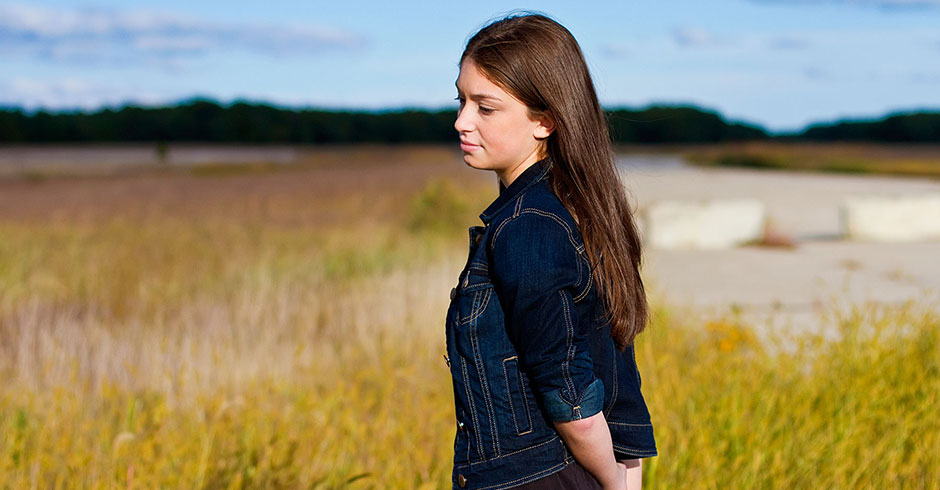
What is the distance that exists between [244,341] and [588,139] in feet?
13.6

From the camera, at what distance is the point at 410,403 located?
4.18 meters

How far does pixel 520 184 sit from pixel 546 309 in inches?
12.4

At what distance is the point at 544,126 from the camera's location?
1.76m

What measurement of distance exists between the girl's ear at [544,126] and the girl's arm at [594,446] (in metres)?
0.60

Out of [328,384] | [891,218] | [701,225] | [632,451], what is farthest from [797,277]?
[632,451]

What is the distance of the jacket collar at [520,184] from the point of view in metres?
1.72

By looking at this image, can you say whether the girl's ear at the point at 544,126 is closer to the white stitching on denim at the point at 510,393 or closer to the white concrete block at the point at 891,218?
the white stitching on denim at the point at 510,393

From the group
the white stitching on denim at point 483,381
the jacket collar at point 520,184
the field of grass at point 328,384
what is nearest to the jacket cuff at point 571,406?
Answer: the white stitching on denim at point 483,381

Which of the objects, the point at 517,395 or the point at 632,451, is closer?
the point at 517,395

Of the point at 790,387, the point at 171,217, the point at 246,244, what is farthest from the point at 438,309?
the point at 171,217

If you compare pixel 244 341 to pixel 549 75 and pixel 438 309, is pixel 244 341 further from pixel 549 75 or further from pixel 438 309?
pixel 549 75

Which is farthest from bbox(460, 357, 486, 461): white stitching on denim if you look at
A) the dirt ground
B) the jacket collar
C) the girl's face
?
the dirt ground

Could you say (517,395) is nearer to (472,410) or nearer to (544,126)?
(472,410)

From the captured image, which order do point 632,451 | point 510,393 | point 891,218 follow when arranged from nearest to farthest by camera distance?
point 510,393
point 632,451
point 891,218
